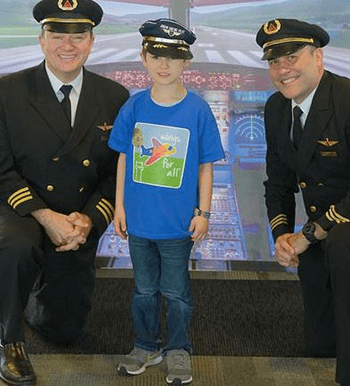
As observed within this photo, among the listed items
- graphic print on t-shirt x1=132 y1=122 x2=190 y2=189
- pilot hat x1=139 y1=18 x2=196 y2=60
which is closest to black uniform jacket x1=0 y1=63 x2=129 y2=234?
graphic print on t-shirt x1=132 y1=122 x2=190 y2=189

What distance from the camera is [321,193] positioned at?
2.41m

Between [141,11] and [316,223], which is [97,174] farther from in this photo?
[141,11]

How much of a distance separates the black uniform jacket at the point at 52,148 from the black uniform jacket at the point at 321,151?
0.58m

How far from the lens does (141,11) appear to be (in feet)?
10.8

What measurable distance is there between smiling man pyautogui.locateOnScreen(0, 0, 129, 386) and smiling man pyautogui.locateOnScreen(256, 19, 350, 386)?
585 mm

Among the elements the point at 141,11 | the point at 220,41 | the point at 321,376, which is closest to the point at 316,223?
the point at 321,376

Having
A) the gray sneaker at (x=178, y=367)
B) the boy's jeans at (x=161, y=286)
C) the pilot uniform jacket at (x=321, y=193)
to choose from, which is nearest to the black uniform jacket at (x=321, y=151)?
the pilot uniform jacket at (x=321, y=193)

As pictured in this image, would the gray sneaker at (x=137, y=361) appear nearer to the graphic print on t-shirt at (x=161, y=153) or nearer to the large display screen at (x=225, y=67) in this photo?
the graphic print on t-shirt at (x=161, y=153)

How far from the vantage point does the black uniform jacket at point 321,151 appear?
2319mm

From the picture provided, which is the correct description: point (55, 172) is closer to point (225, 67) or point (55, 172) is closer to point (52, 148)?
point (52, 148)

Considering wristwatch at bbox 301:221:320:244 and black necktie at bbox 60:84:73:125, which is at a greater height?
black necktie at bbox 60:84:73:125

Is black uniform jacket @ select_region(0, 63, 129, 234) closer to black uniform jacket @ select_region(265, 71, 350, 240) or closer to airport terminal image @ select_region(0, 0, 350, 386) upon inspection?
airport terminal image @ select_region(0, 0, 350, 386)

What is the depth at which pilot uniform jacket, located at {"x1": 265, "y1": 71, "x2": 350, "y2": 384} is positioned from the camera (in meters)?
2.16

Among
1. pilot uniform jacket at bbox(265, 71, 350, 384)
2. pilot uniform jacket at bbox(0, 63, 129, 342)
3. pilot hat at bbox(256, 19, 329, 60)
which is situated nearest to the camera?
pilot uniform jacket at bbox(265, 71, 350, 384)
